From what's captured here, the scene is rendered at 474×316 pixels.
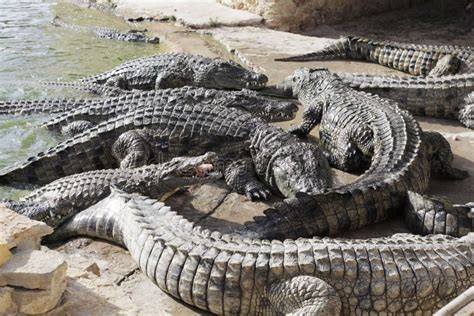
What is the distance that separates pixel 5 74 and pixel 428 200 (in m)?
6.83

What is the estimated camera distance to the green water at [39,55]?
6.92m

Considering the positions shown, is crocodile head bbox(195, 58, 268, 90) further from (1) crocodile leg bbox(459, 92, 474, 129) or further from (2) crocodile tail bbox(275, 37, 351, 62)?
(1) crocodile leg bbox(459, 92, 474, 129)

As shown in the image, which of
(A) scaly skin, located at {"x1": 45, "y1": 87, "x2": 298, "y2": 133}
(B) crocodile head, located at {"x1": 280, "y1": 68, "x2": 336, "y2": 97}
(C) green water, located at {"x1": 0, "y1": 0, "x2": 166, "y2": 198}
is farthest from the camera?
(B) crocodile head, located at {"x1": 280, "y1": 68, "x2": 336, "y2": 97}

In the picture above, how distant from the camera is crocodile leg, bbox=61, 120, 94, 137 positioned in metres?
6.73

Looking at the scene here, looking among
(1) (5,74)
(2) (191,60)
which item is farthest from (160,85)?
(1) (5,74)

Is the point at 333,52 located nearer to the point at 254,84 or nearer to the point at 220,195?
the point at 254,84

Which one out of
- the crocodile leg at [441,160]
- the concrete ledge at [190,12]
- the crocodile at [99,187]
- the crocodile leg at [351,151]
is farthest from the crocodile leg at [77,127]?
the concrete ledge at [190,12]

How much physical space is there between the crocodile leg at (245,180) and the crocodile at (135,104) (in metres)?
1.11

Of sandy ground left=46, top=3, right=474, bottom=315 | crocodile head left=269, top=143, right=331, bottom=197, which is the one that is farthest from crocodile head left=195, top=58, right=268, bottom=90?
crocodile head left=269, top=143, right=331, bottom=197

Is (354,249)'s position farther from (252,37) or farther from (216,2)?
(216,2)

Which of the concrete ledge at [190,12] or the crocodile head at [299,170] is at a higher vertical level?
the concrete ledge at [190,12]

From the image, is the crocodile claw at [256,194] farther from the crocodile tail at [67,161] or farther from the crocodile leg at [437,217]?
the crocodile tail at [67,161]

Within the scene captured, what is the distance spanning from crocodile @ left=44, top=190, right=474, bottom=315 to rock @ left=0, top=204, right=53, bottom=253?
824 mm

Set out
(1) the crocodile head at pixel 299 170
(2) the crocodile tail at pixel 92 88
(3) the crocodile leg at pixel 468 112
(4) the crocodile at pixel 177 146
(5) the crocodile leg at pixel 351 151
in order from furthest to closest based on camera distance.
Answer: (2) the crocodile tail at pixel 92 88
(3) the crocodile leg at pixel 468 112
(5) the crocodile leg at pixel 351 151
(4) the crocodile at pixel 177 146
(1) the crocodile head at pixel 299 170
